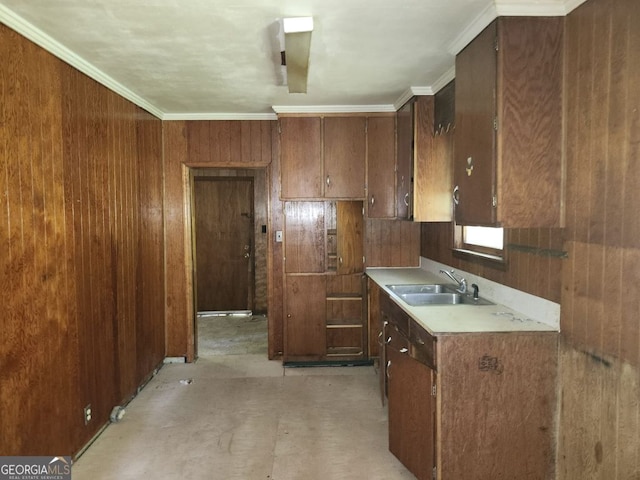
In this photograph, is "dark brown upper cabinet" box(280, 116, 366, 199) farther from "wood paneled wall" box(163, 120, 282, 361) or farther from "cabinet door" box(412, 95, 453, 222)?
"cabinet door" box(412, 95, 453, 222)

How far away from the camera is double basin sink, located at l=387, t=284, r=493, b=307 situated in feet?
9.52

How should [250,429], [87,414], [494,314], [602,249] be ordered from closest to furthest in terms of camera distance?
[602,249] → [494,314] → [87,414] → [250,429]

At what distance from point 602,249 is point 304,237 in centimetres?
279

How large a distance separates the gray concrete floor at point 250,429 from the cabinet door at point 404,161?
158cm

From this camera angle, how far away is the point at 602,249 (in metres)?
1.75

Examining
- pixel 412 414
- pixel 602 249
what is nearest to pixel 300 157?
pixel 412 414

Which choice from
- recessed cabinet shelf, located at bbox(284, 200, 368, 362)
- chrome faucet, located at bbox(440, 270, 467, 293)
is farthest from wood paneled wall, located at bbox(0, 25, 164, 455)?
chrome faucet, located at bbox(440, 270, 467, 293)

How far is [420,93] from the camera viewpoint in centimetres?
334

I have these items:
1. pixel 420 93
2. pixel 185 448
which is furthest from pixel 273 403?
pixel 420 93

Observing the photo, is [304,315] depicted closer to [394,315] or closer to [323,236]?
[323,236]

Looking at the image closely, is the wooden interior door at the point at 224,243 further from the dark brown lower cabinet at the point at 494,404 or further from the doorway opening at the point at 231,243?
the dark brown lower cabinet at the point at 494,404

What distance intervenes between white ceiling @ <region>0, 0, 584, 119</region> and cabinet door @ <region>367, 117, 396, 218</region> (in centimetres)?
43

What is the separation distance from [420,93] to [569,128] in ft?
5.21

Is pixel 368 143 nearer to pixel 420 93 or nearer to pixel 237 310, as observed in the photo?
pixel 420 93
